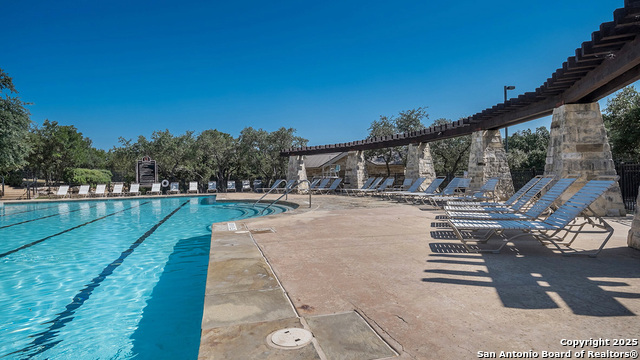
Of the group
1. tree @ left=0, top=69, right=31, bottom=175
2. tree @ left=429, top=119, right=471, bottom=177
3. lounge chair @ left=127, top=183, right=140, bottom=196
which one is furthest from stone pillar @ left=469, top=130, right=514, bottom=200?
tree @ left=0, top=69, right=31, bottom=175

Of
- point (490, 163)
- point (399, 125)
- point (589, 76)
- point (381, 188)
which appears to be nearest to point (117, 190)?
point (381, 188)

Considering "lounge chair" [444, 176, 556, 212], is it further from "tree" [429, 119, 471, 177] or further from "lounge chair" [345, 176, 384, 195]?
"tree" [429, 119, 471, 177]

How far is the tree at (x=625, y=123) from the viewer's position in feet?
45.3

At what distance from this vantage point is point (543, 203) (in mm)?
4277

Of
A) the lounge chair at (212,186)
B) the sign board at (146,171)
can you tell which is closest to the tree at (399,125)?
the lounge chair at (212,186)

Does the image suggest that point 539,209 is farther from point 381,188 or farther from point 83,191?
point 83,191

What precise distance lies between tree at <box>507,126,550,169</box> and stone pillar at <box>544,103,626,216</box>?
1257 cm

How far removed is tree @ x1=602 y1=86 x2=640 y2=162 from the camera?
13.8 m

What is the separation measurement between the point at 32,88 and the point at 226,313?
147 feet

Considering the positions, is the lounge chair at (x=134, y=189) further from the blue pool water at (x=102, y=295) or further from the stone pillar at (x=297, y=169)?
the blue pool water at (x=102, y=295)

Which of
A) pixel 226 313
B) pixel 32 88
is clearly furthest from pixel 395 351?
pixel 32 88

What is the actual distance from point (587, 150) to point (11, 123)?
23.1 m

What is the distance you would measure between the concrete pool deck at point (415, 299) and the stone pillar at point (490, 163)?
689cm

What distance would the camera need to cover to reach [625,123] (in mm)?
14133
